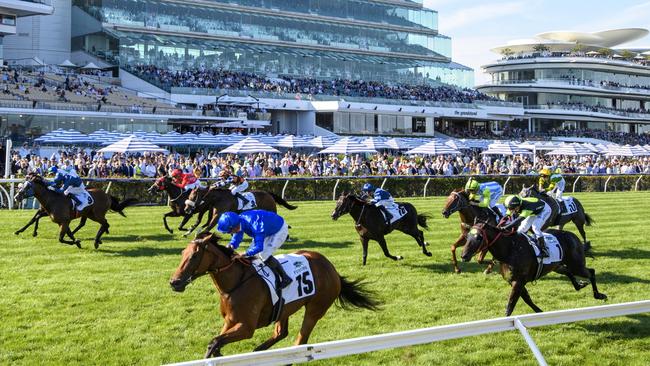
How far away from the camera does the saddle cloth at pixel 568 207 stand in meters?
11.6

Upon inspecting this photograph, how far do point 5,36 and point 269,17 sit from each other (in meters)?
20.0

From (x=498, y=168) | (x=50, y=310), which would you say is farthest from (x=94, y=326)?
(x=498, y=168)

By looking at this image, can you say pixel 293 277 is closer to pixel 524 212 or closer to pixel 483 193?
pixel 524 212

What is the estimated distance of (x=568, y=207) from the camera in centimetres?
1160

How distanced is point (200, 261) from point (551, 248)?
3.98 metres

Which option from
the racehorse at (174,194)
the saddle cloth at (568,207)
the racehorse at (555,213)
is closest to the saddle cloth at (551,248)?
the racehorse at (555,213)

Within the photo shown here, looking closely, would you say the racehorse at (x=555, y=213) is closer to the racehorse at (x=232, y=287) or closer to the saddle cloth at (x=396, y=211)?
the saddle cloth at (x=396, y=211)

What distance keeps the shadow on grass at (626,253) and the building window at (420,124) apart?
48020 mm

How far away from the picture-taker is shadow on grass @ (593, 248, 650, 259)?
11.0 meters

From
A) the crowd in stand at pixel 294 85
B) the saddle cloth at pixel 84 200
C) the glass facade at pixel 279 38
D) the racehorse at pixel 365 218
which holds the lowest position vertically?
the racehorse at pixel 365 218

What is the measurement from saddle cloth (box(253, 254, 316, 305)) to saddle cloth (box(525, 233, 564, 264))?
8.76 feet

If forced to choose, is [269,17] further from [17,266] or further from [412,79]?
[17,266]

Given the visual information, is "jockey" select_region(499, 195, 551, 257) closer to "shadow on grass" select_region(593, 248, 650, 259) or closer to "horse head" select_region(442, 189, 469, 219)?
"horse head" select_region(442, 189, 469, 219)

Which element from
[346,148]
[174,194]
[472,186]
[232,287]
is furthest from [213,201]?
[346,148]
